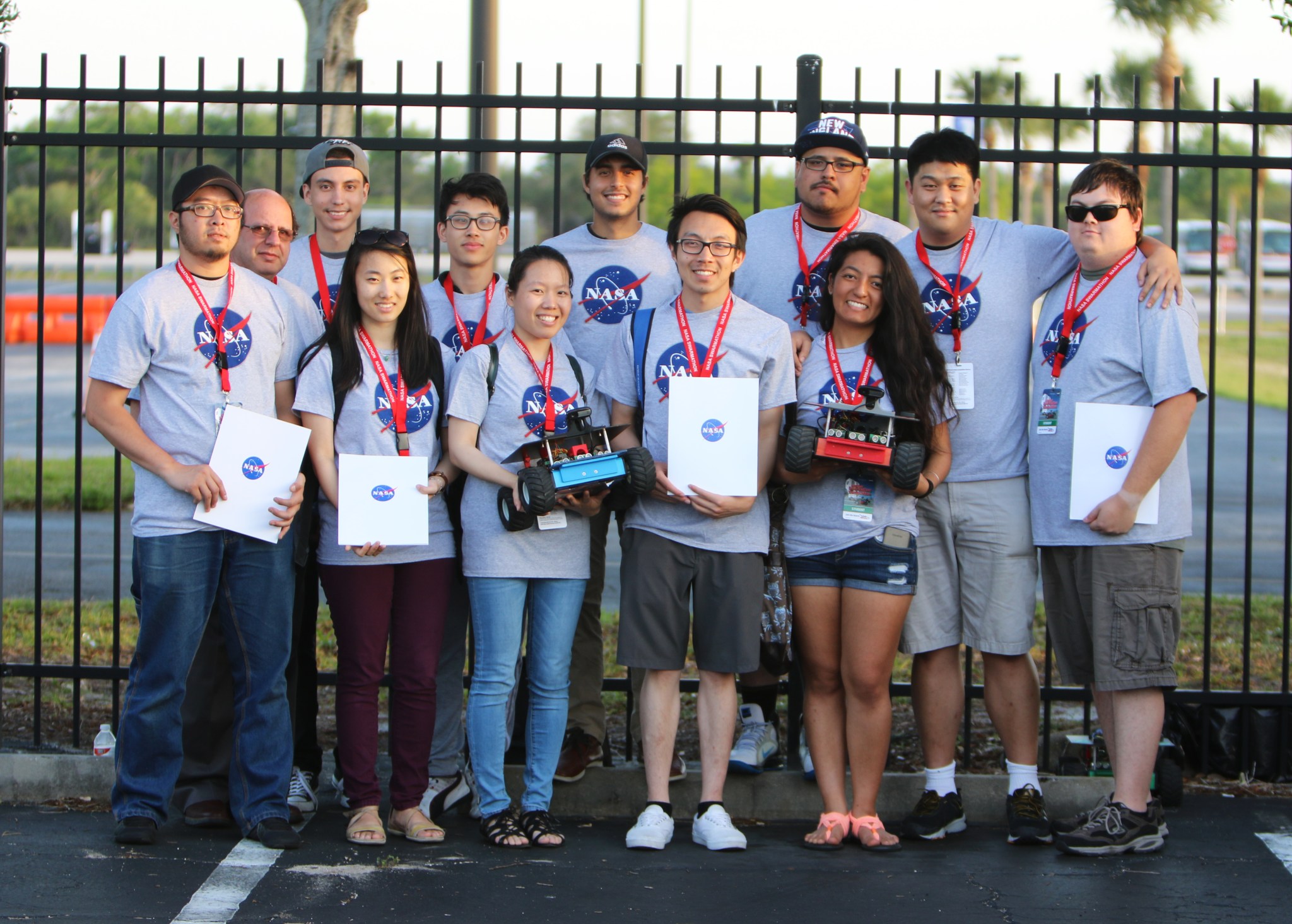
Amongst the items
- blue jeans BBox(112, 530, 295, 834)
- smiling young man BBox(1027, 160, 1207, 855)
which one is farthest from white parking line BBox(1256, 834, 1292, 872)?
blue jeans BBox(112, 530, 295, 834)

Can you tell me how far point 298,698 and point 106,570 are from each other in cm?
572

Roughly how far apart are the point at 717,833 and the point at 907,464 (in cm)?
137

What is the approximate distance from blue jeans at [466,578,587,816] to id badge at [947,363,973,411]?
1420 mm

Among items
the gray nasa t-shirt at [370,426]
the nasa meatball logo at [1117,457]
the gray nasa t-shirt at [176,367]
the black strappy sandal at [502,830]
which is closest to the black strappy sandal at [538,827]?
the black strappy sandal at [502,830]

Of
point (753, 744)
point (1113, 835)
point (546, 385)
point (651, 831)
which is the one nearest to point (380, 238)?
point (546, 385)

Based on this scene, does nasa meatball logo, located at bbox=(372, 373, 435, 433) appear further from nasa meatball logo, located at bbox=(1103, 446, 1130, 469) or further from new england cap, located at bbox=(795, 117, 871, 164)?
nasa meatball logo, located at bbox=(1103, 446, 1130, 469)

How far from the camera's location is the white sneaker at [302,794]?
4664 millimetres

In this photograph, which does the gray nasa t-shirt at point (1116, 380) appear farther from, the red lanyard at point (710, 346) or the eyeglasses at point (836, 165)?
the red lanyard at point (710, 346)

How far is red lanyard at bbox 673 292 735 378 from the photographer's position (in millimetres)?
4332

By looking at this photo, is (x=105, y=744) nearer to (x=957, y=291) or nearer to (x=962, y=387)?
(x=962, y=387)

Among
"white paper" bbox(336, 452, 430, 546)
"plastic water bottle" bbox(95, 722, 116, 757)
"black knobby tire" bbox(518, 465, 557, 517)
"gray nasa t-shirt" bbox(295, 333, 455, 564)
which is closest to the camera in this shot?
"black knobby tire" bbox(518, 465, 557, 517)

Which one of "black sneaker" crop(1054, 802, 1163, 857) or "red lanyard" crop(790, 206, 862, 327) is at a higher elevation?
"red lanyard" crop(790, 206, 862, 327)

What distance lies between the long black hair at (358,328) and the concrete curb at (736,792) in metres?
1.56

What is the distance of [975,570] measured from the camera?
449cm
